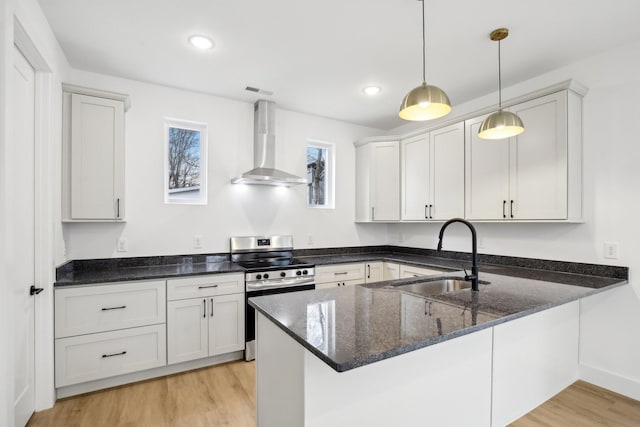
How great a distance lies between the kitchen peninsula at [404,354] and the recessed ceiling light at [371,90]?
78.6 inches

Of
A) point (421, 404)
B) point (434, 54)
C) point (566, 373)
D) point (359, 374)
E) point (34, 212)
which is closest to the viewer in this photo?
point (359, 374)

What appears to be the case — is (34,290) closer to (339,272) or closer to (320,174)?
(339,272)

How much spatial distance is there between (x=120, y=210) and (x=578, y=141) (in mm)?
3767

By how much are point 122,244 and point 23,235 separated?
3.23 feet

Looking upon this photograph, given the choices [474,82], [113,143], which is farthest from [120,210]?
[474,82]

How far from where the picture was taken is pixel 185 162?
3.30 m

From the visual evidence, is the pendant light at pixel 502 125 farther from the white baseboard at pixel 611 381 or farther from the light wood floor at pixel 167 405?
the light wood floor at pixel 167 405

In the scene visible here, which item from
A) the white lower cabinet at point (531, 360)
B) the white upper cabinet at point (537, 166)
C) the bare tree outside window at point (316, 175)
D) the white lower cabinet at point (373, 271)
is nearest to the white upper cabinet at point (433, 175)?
the white upper cabinet at point (537, 166)

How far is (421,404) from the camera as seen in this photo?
1.38 meters

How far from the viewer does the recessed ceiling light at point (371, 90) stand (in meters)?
3.13

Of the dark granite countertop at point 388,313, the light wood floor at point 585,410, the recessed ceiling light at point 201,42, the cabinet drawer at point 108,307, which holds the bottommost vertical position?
the light wood floor at point 585,410

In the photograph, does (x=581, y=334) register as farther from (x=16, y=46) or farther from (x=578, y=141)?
(x=16, y=46)

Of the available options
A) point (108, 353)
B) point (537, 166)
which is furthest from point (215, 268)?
point (537, 166)

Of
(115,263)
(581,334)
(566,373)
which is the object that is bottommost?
(566,373)
